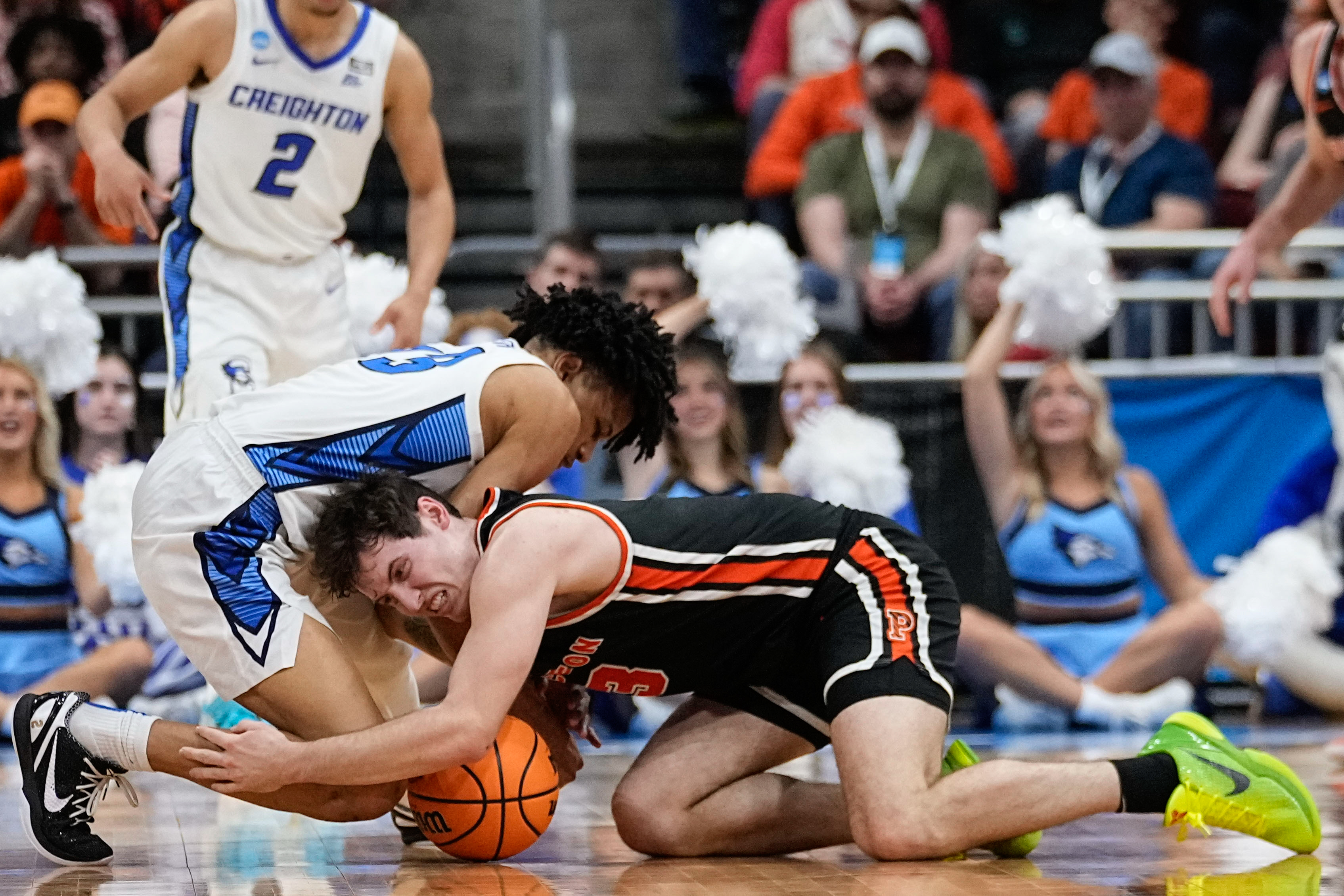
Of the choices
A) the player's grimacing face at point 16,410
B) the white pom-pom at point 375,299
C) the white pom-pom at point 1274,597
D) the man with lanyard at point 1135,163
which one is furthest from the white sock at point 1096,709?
the player's grimacing face at point 16,410

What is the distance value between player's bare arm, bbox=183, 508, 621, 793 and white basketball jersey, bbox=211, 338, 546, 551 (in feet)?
1.11

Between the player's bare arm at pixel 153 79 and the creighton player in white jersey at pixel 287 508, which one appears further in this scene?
the player's bare arm at pixel 153 79

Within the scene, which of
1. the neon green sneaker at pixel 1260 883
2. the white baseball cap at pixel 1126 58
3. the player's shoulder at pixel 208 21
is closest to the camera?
the neon green sneaker at pixel 1260 883

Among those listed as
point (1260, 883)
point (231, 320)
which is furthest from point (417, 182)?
point (1260, 883)

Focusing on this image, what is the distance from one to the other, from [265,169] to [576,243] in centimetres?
237

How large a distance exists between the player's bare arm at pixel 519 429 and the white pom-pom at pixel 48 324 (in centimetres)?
314

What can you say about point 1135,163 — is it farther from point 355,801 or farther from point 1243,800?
point 355,801

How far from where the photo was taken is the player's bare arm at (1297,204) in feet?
16.3

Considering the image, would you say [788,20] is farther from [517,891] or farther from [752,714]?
[517,891]

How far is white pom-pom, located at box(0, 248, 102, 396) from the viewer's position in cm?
625

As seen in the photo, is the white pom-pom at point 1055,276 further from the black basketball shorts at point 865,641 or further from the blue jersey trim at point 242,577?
the blue jersey trim at point 242,577

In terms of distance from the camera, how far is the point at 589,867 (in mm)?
3623

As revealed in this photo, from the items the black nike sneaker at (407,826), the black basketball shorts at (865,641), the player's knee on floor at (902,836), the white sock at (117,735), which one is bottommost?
the black nike sneaker at (407,826)

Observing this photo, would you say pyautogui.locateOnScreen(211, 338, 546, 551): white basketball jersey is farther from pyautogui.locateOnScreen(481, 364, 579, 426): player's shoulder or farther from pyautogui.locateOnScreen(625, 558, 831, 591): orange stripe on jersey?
pyautogui.locateOnScreen(625, 558, 831, 591): orange stripe on jersey
